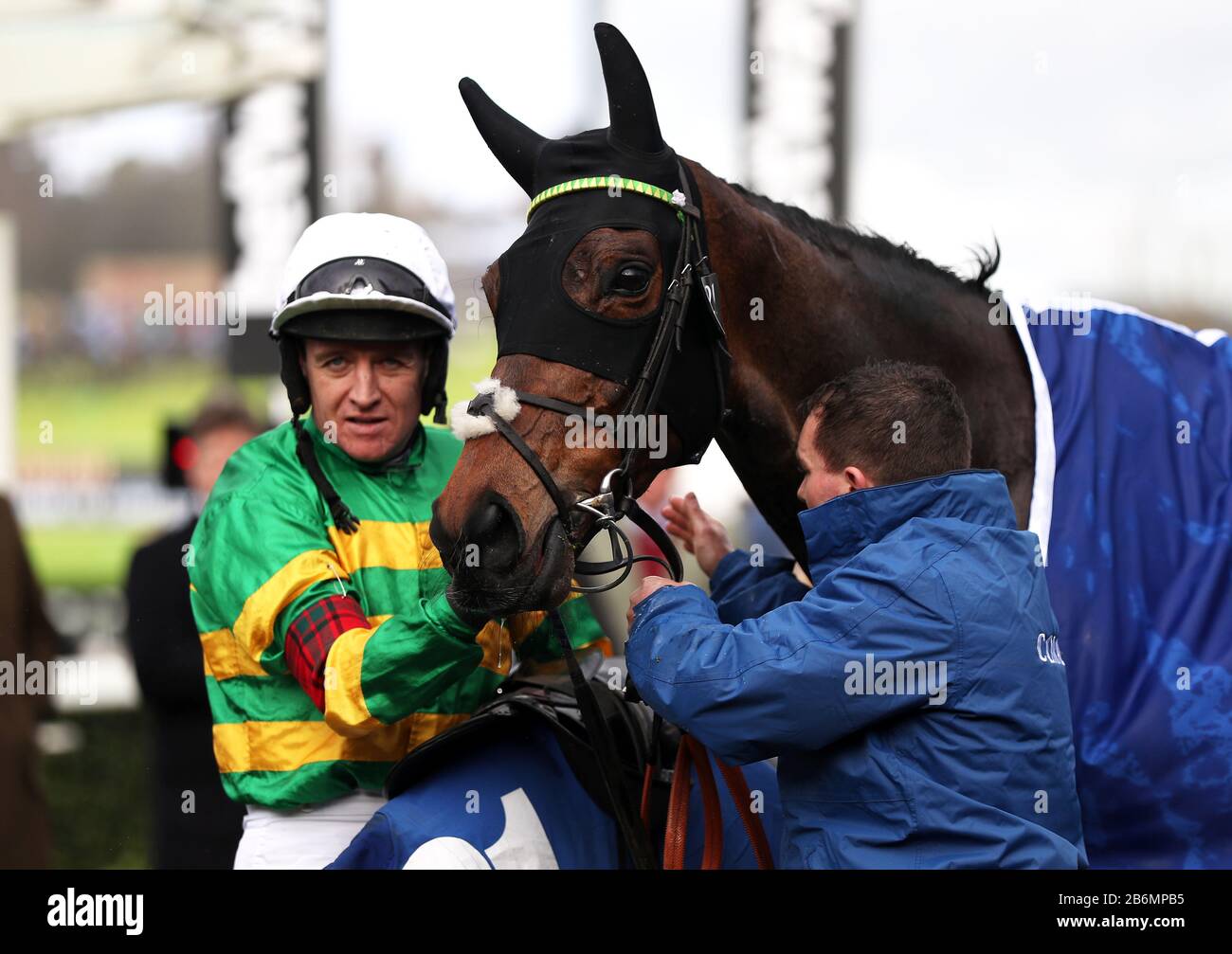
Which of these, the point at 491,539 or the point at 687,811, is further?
the point at 687,811

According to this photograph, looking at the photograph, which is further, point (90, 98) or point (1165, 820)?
point (90, 98)

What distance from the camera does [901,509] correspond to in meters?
2.01

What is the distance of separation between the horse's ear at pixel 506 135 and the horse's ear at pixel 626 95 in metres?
0.19

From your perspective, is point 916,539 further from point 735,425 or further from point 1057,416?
point 1057,416

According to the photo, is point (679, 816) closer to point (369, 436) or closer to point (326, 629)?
point (326, 629)

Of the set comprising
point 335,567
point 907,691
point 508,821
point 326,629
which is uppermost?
point 335,567

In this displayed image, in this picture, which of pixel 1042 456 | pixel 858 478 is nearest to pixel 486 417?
pixel 858 478

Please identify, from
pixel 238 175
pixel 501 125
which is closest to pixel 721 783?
pixel 501 125

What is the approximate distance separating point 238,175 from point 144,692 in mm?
2894

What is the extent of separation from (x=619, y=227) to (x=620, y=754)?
37.7 inches

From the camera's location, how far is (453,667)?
2.14 meters

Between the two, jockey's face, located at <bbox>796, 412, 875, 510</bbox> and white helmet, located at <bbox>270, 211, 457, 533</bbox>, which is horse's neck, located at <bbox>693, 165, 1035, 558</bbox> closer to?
jockey's face, located at <bbox>796, 412, 875, 510</bbox>

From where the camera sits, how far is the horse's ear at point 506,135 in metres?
2.40

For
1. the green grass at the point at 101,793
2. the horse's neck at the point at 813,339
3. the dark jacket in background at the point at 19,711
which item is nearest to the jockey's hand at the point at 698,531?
the horse's neck at the point at 813,339
